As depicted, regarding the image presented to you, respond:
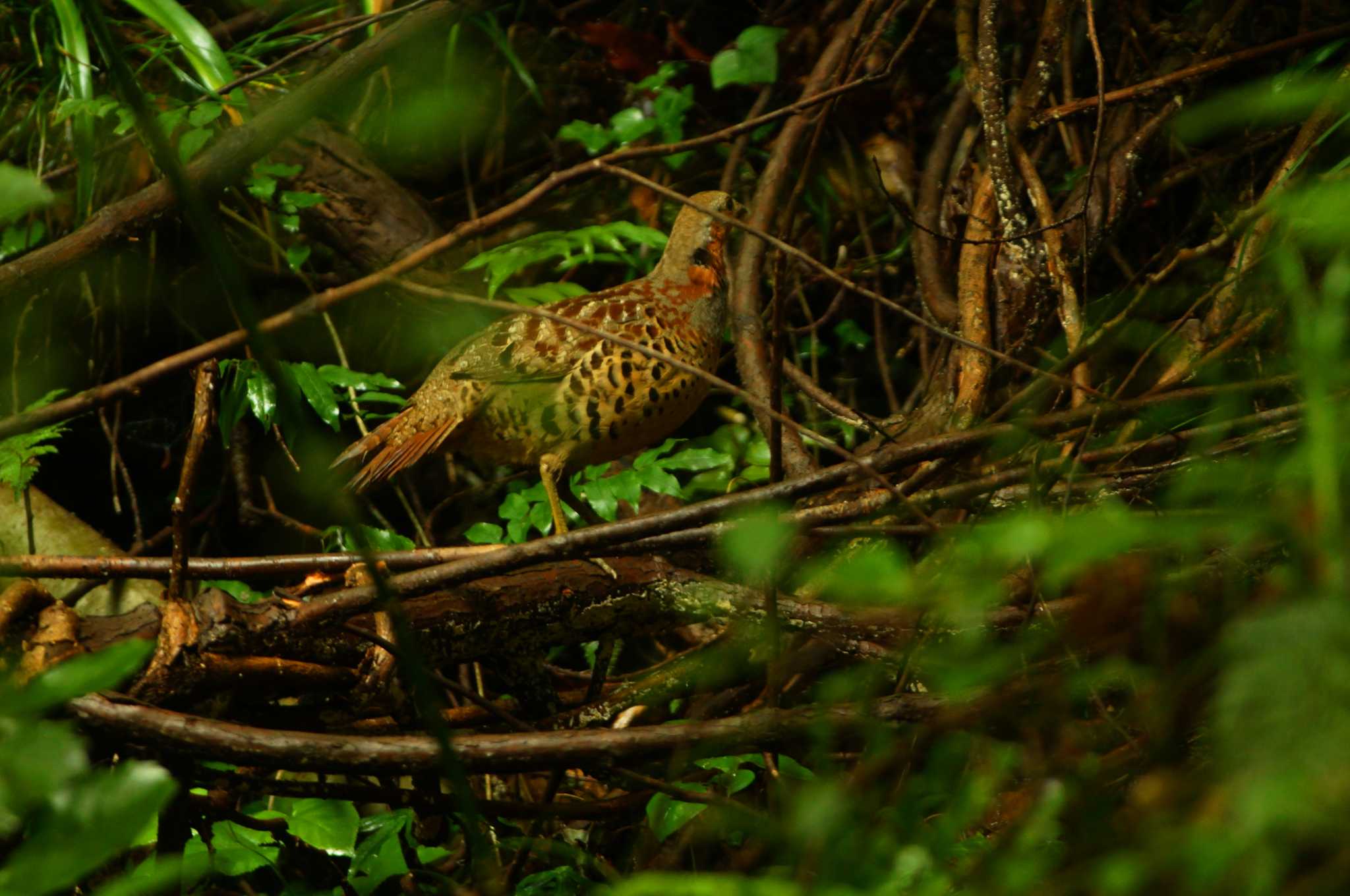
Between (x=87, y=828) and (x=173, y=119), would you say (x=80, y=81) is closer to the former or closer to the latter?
(x=173, y=119)

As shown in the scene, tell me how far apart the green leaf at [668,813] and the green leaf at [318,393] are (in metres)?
1.25

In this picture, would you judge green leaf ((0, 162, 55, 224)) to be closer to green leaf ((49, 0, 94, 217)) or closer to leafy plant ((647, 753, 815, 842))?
leafy plant ((647, 753, 815, 842))

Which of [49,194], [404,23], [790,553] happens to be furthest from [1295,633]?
[404,23]

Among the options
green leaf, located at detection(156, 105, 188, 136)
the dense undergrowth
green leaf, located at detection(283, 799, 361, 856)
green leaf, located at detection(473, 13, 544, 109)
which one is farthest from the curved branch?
green leaf, located at detection(473, 13, 544, 109)

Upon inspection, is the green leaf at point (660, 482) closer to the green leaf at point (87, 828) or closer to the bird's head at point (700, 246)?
the bird's head at point (700, 246)

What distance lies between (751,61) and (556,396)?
1263 millimetres

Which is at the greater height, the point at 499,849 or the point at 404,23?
the point at 404,23

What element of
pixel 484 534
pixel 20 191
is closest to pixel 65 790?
pixel 20 191

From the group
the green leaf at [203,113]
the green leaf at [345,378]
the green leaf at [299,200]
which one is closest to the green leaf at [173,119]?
the green leaf at [203,113]

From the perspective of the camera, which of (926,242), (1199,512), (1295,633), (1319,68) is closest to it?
(1295,633)

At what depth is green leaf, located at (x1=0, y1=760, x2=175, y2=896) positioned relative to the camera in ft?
2.41

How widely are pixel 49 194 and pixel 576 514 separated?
2.50m

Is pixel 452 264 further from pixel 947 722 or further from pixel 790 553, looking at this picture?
pixel 947 722

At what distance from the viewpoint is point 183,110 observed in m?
3.26
